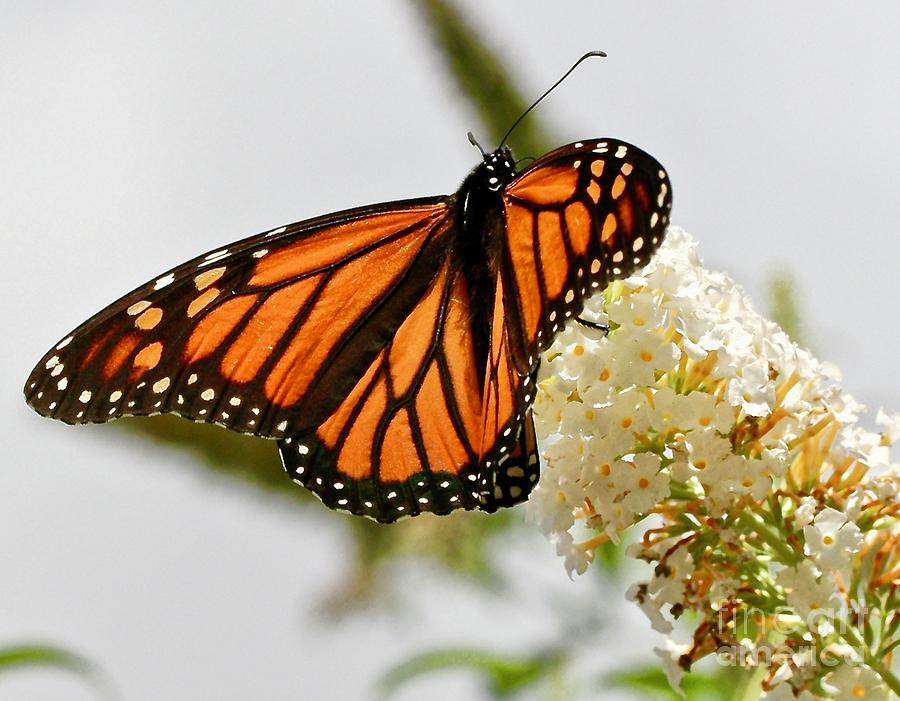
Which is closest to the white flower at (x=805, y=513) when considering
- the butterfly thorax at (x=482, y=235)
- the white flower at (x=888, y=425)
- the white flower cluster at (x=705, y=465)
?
the white flower cluster at (x=705, y=465)

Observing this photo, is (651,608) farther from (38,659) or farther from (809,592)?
(38,659)

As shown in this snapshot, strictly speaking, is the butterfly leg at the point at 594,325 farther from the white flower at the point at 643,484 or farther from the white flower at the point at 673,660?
the white flower at the point at 673,660

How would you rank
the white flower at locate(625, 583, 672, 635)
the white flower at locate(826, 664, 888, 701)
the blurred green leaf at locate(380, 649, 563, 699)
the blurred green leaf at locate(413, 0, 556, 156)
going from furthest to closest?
1. the blurred green leaf at locate(413, 0, 556, 156)
2. the blurred green leaf at locate(380, 649, 563, 699)
3. the white flower at locate(625, 583, 672, 635)
4. the white flower at locate(826, 664, 888, 701)

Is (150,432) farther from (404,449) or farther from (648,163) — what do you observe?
(648,163)

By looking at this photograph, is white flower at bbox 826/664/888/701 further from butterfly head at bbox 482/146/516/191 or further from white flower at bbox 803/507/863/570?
butterfly head at bbox 482/146/516/191

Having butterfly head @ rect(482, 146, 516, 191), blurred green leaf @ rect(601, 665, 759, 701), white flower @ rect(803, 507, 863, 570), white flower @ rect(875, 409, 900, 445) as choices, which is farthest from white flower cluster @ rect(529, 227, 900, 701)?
blurred green leaf @ rect(601, 665, 759, 701)

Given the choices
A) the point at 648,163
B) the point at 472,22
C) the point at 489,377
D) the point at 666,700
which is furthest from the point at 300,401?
the point at 472,22
